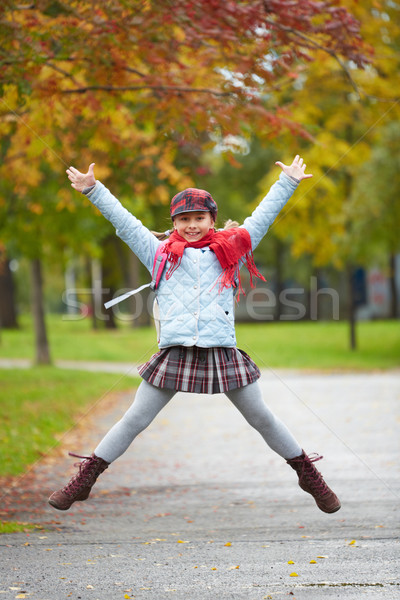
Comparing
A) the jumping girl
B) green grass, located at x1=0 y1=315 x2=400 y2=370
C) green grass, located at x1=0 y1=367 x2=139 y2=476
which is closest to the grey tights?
the jumping girl

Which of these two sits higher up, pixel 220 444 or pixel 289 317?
pixel 220 444

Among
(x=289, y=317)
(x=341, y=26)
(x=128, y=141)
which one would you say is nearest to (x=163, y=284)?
(x=341, y=26)

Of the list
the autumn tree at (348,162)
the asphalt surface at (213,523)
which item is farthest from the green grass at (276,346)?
the asphalt surface at (213,523)

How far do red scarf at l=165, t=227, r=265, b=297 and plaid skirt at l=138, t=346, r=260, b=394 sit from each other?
1.16ft

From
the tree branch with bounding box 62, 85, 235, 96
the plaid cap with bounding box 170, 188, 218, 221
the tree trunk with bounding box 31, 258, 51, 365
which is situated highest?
the plaid cap with bounding box 170, 188, 218, 221

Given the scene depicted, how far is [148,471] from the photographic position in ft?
23.4

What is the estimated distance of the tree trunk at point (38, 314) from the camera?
652 inches

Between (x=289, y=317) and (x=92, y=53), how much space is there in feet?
141

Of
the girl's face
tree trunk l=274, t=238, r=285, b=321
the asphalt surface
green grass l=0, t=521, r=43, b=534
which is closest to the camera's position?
the asphalt surface

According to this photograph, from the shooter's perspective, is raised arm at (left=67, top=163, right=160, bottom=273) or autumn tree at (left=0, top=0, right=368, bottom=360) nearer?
raised arm at (left=67, top=163, right=160, bottom=273)

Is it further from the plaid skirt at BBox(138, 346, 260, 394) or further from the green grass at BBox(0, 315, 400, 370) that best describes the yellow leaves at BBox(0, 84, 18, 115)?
the green grass at BBox(0, 315, 400, 370)

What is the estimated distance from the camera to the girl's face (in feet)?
Answer: 14.0

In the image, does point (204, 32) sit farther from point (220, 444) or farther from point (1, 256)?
point (1, 256)

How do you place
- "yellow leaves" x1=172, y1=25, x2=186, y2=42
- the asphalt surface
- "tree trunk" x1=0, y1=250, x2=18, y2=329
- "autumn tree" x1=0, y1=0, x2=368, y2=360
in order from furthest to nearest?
"tree trunk" x1=0, y1=250, x2=18, y2=329 → "yellow leaves" x1=172, y1=25, x2=186, y2=42 → "autumn tree" x1=0, y1=0, x2=368, y2=360 → the asphalt surface
